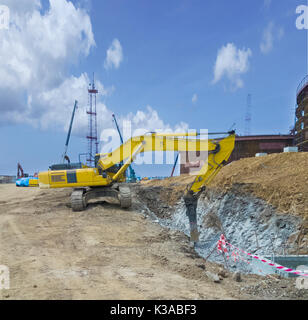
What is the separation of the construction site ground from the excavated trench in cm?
166

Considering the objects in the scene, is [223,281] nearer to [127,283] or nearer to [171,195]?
[127,283]

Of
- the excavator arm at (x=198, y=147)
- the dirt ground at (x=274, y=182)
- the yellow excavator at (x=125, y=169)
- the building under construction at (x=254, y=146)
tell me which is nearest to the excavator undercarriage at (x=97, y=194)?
the yellow excavator at (x=125, y=169)

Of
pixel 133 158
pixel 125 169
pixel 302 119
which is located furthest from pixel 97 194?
pixel 302 119

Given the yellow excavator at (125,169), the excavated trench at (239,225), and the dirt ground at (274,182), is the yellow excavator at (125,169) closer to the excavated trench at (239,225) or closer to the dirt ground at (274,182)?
the excavated trench at (239,225)

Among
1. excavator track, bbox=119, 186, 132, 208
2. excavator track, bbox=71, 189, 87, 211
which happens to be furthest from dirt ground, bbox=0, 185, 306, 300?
excavator track, bbox=119, 186, 132, 208

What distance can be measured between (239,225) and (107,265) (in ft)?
29.9

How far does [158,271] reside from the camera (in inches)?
249

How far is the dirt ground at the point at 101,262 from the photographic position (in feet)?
16.2

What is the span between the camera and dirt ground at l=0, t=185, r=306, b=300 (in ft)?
16.2

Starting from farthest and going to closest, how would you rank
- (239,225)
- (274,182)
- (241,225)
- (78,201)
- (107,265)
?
(274,182)
(239,225)
(241,225)
(78,201)
(107,265)

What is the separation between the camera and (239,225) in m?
13.6

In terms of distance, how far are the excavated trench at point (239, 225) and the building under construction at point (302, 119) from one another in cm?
1425

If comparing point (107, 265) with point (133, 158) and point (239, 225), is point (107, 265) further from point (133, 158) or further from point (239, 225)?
point (239, 225)
